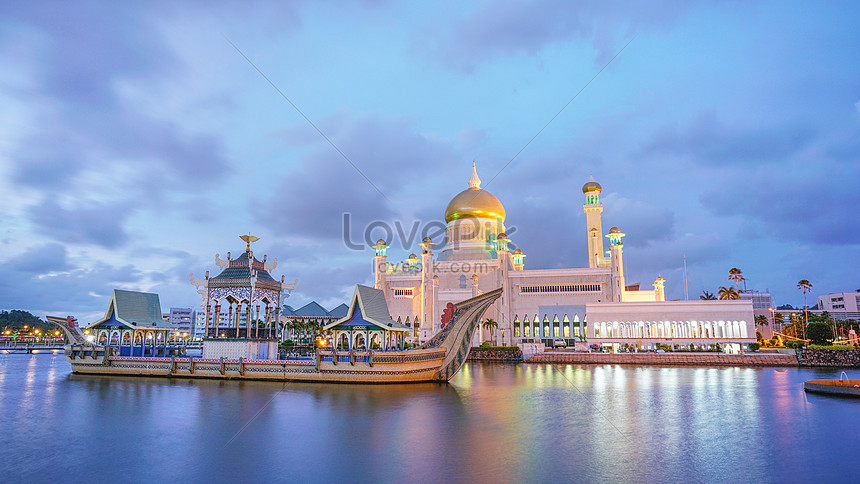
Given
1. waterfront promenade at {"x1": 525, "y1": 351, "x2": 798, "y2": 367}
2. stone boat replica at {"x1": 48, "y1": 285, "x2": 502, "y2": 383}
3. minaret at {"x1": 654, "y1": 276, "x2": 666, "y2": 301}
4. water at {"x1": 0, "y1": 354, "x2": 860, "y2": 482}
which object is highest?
minaret at {"x1": 654, "y1": 276, "x2": 666, "y2": 301}

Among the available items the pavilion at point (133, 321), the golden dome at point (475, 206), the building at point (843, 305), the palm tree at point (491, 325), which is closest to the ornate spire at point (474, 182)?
the golden dome at point (475, 206)

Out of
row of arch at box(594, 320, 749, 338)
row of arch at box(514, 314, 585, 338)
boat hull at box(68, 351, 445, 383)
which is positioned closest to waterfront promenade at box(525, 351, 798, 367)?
row of arch at box(594, 320, 749, 338)

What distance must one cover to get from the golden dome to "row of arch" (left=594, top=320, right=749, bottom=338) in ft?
67.0

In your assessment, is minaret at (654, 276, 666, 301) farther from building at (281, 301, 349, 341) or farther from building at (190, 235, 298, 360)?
building at (190, 235, 298, 360)

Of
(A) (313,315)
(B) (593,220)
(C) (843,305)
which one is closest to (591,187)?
(B) (593,220)

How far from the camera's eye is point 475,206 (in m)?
64.9

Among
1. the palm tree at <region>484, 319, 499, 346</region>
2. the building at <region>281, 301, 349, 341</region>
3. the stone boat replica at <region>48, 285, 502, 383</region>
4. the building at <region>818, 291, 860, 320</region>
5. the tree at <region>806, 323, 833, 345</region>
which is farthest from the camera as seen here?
the building at <region>818, 291, 860, 320</region>

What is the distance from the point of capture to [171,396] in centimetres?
2097

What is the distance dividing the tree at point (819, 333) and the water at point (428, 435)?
88.4 feet

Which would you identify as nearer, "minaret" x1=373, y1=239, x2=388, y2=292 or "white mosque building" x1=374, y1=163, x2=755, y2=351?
"white mosque building" x1=374, y1=163, x2=755, y2=351

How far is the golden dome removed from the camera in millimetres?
65000

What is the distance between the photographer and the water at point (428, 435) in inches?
398

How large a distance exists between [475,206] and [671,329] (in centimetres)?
2707

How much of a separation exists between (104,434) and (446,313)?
21.5 m
